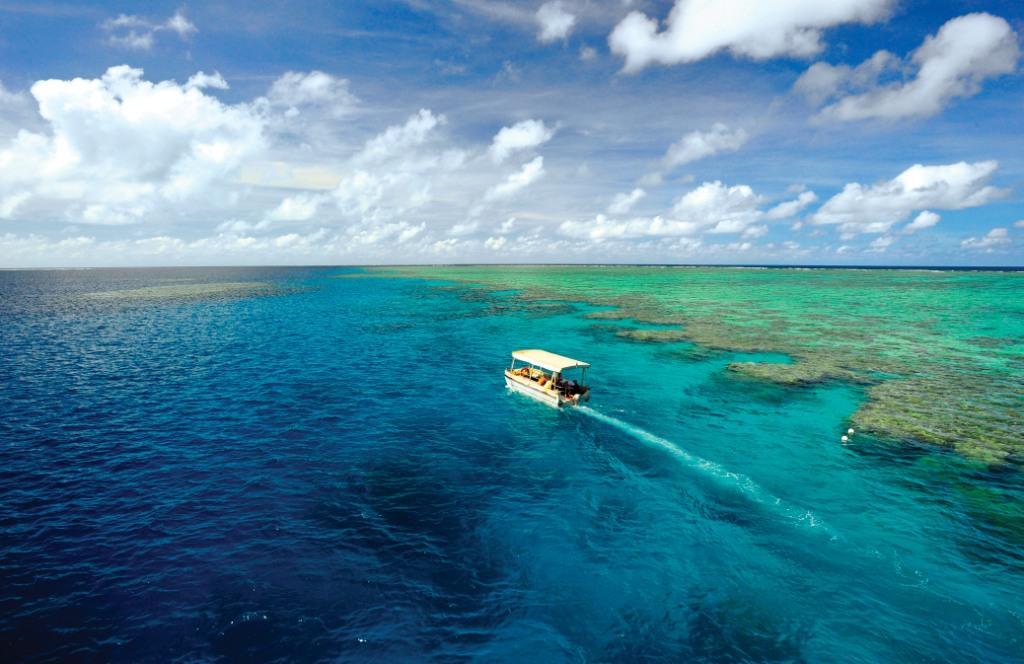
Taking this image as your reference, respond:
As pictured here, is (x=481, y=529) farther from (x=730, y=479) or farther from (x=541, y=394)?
(x=541, y=394)

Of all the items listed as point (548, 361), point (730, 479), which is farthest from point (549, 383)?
point (730, 479)

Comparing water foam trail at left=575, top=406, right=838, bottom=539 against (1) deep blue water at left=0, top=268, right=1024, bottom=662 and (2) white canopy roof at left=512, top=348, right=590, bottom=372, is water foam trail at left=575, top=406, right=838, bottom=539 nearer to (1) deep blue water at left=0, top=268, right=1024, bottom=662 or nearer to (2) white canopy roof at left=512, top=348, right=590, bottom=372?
(1) deep blue water at left=0, top=268, right=1024, bottom=662

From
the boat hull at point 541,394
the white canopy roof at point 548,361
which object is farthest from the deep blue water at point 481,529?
the white canopy roof at point 548,361

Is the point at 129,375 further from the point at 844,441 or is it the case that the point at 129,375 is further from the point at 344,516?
the point at 844,441

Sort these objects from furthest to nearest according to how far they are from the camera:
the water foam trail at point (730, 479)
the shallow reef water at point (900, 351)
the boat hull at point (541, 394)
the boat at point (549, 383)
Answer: the boat at point (549, 383), the boat hull at point (541, 394), the shallow reef water at point (900, 351), the water foam trail at point (730, 479)

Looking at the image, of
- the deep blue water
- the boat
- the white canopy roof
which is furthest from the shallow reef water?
the white canopy roof

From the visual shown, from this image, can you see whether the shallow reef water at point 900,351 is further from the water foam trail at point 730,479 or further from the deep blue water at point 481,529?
the water foam trail at point 730,479
